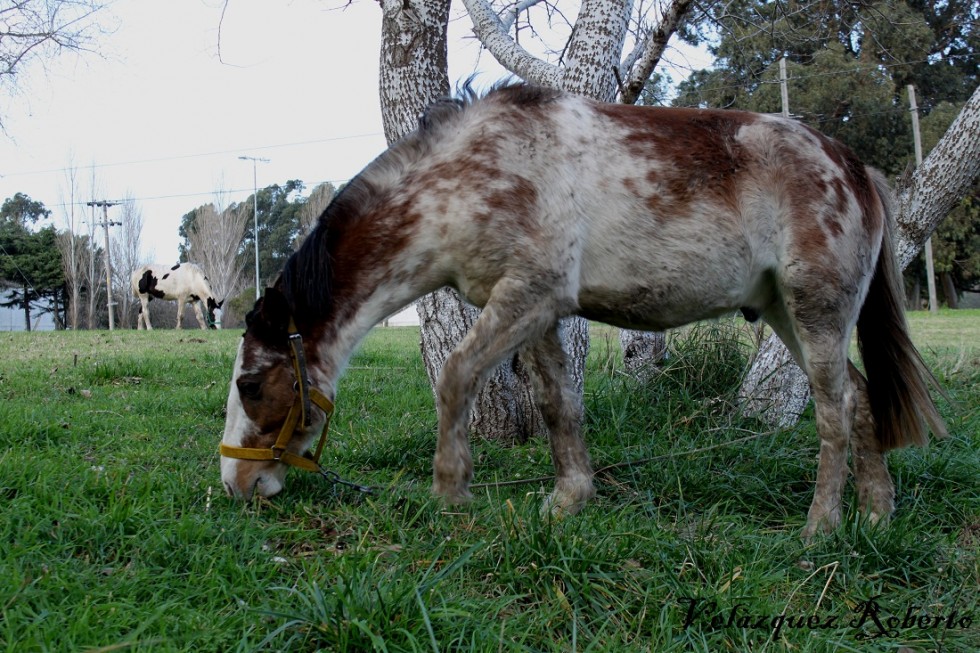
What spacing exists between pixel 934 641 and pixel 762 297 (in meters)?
1.91

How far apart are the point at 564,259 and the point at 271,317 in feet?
4.46

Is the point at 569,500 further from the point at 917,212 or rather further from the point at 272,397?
the point at 917,212

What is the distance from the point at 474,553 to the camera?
8.82 feet

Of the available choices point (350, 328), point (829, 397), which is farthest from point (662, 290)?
point (350, 328)

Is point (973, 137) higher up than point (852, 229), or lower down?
higher up

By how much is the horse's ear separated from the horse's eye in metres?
0.21

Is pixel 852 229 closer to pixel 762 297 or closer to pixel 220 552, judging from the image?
pixel 762 297

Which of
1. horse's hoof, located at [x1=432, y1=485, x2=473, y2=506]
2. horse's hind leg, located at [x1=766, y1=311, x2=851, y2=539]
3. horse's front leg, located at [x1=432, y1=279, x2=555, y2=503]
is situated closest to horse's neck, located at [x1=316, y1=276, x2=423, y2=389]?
horse's front leg, located at [x1=432, y1=279, x2=555, y2=503]

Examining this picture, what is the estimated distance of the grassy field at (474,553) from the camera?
220 centimetres

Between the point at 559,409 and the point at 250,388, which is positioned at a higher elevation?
the point at 250,388

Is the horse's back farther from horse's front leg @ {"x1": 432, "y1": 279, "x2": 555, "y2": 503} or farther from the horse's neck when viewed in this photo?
the horse's neck

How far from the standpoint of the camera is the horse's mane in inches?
137

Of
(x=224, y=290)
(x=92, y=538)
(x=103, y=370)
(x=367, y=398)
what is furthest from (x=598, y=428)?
(x=224, y=290)

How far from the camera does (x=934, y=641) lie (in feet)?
8.21
